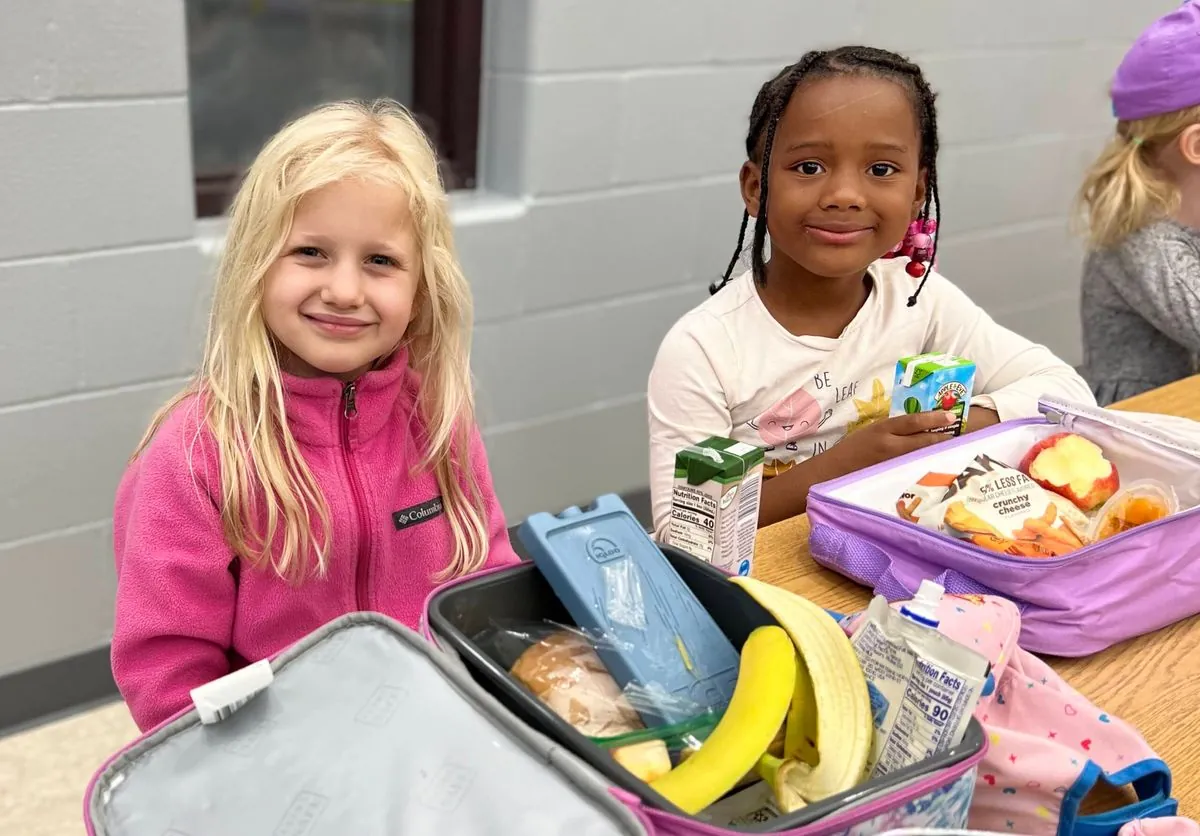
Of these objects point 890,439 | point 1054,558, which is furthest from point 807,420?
point 1054,558

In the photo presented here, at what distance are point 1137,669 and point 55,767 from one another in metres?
1.68

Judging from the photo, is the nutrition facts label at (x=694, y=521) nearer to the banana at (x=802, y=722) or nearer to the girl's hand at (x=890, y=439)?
the banana at (x=802, y=722)

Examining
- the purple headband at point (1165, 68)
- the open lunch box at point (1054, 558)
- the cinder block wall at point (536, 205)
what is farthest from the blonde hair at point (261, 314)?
the purple headband at point (1165, 68)

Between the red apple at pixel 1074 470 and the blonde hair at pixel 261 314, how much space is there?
62 centimetres

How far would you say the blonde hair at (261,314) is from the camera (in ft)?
3.41

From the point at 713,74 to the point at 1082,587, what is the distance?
Result: 167 cm

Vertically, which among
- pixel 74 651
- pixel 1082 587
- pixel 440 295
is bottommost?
pixel 74 651

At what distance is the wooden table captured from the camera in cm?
87

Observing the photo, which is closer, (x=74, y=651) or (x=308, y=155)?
(x=308, y=155)

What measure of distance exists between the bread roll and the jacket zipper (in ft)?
1.37

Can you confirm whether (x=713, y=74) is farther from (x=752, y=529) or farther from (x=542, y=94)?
(x=752, y=529)

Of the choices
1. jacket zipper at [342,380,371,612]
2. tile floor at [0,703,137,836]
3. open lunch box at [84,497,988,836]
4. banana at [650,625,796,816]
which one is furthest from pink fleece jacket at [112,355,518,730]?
tile floor at [0,703,137,836]

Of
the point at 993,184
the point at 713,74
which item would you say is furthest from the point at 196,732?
the point at 993,184

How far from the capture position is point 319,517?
43.0 inches
